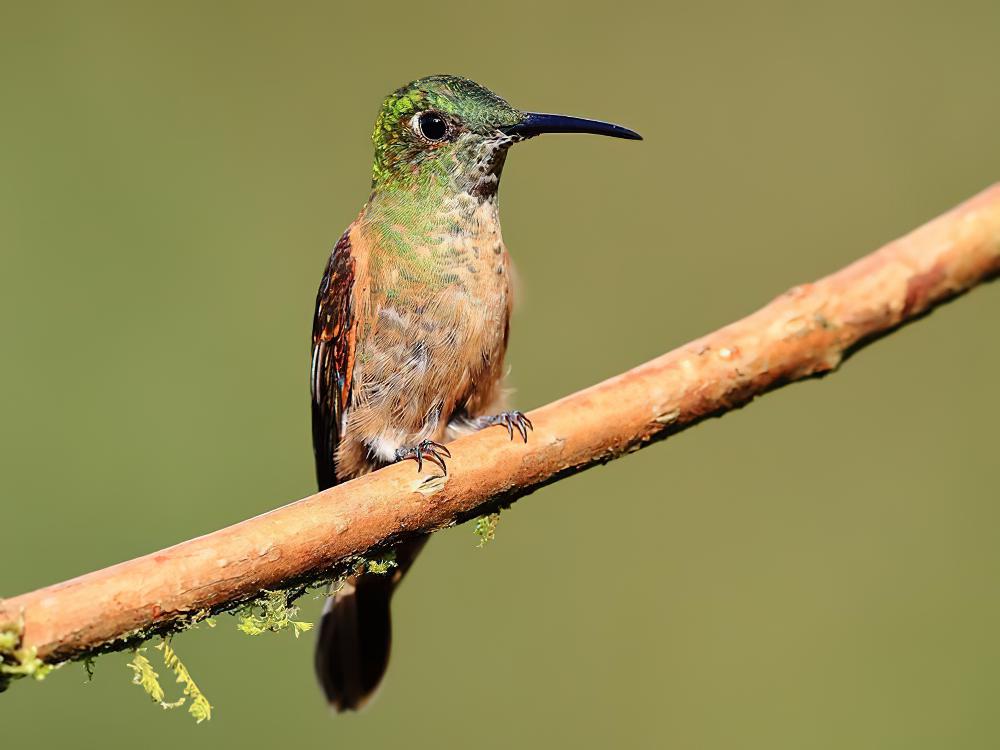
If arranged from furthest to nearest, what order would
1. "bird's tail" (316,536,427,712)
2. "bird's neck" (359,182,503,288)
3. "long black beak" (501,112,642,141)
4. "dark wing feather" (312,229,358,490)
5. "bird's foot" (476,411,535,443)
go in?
"bird's tail" (316,536,427,712), "dark wing feather" (312,229,358,490), "bird's neck" (359,182,503,288), "long black beak" (501,112,642,141), "bird's foot" (476,411,535,443)

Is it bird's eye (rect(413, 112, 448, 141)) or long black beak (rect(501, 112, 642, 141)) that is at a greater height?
bird's eye (rect(413, 112, 448, 141))

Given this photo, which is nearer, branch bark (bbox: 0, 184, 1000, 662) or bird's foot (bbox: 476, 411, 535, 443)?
branch bark (bbox: 0, 184, 1000, 662)

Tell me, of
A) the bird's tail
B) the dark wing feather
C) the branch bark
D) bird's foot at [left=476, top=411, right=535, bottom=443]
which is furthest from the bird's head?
the bird's tail

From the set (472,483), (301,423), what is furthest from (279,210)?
(472,483)

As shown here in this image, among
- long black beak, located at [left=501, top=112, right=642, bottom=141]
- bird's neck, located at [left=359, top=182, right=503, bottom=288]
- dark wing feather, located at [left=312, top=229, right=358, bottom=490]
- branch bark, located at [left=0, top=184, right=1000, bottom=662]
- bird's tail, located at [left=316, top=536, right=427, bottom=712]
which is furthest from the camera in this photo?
bird's tail, located at [left=316, top=536, right=427, bottom=712]

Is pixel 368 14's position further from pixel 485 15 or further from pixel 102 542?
pixel 102 542

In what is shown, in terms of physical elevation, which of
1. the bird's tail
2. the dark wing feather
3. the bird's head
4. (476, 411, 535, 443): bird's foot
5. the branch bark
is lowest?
the branch bark

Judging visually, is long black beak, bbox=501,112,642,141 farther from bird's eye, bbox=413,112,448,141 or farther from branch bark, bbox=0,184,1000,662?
branch bark, bbox=0,184,1000,662
